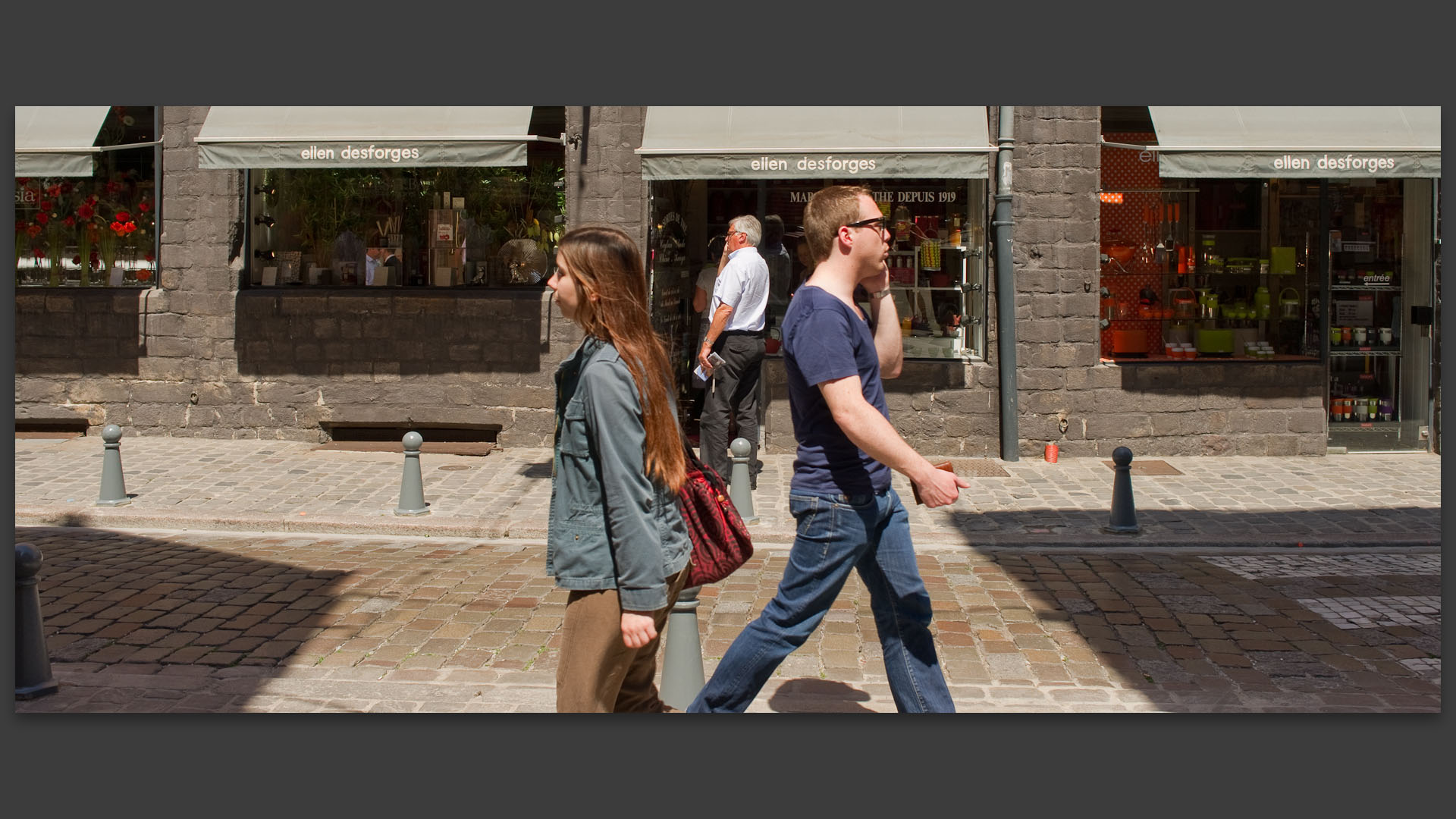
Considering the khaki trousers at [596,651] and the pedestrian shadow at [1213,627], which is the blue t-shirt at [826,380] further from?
the pedestrian shadow at [1213,627]

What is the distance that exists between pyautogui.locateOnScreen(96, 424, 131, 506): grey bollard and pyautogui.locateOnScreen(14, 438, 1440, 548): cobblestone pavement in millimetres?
118

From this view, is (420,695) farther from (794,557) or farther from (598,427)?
(598,427)

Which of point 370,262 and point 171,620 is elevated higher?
point 370,262

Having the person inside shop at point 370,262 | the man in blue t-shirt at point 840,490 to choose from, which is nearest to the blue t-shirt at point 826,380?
the man in blue t-shirt at point 840,490

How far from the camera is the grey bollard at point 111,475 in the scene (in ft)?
32.0

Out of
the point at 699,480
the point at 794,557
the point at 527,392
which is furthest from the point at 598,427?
the point at 527,392

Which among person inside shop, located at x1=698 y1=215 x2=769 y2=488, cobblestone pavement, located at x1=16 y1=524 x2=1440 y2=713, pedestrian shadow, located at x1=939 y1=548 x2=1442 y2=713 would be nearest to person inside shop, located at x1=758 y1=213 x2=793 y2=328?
person inside shop, located at x1=698 y1=215 x2=769 y2=488

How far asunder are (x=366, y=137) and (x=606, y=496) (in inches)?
341

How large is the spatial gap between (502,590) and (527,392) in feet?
17.1

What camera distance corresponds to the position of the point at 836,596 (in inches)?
179

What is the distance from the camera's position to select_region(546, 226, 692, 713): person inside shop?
3.82m

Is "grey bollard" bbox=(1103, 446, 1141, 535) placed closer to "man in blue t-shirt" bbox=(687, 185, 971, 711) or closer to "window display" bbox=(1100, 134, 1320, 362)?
"window display" bbox=(1100, 134, 1320, 362)

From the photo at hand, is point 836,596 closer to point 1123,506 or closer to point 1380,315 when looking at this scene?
point 1123,506

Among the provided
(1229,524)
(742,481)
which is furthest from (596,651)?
(1229,524)
